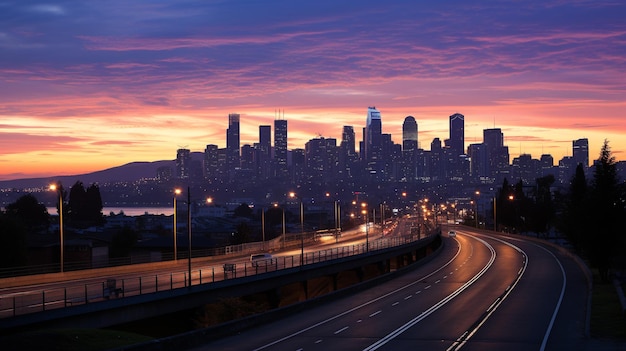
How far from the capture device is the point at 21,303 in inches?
1399

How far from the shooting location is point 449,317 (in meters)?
46.0

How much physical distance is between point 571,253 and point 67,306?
73.0 m

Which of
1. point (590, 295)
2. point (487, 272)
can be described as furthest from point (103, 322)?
point (487, 272)

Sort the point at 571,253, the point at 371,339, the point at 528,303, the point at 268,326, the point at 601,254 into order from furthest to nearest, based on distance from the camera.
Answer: the point at 571,253 < the point at 601,254 < the point at 528,303 < the point at 268,326 < the point at 371,339

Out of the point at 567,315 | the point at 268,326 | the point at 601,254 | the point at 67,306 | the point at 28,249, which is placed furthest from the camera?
the point at 28,249

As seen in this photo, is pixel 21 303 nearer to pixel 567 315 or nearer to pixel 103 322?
pixel 103 322

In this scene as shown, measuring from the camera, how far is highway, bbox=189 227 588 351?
36.7m

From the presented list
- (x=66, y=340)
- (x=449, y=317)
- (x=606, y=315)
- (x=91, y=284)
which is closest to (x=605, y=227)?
(x=606, y=315)

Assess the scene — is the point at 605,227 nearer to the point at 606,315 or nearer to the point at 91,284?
the point at 606,315

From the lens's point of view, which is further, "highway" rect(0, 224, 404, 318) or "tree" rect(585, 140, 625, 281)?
"tree" rect(585, 140, 625, 281)

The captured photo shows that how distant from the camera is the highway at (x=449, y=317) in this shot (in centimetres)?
3666

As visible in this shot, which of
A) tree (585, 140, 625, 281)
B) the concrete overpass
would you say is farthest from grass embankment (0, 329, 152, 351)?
tree (585, 140, 625, 281)

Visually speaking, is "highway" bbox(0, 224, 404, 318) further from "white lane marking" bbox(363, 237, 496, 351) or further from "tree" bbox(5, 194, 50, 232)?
"tree" bbox(5, 194, 50, 232)

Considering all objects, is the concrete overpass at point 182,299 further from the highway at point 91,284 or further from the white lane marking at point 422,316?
the white lane marking at point 422,316
